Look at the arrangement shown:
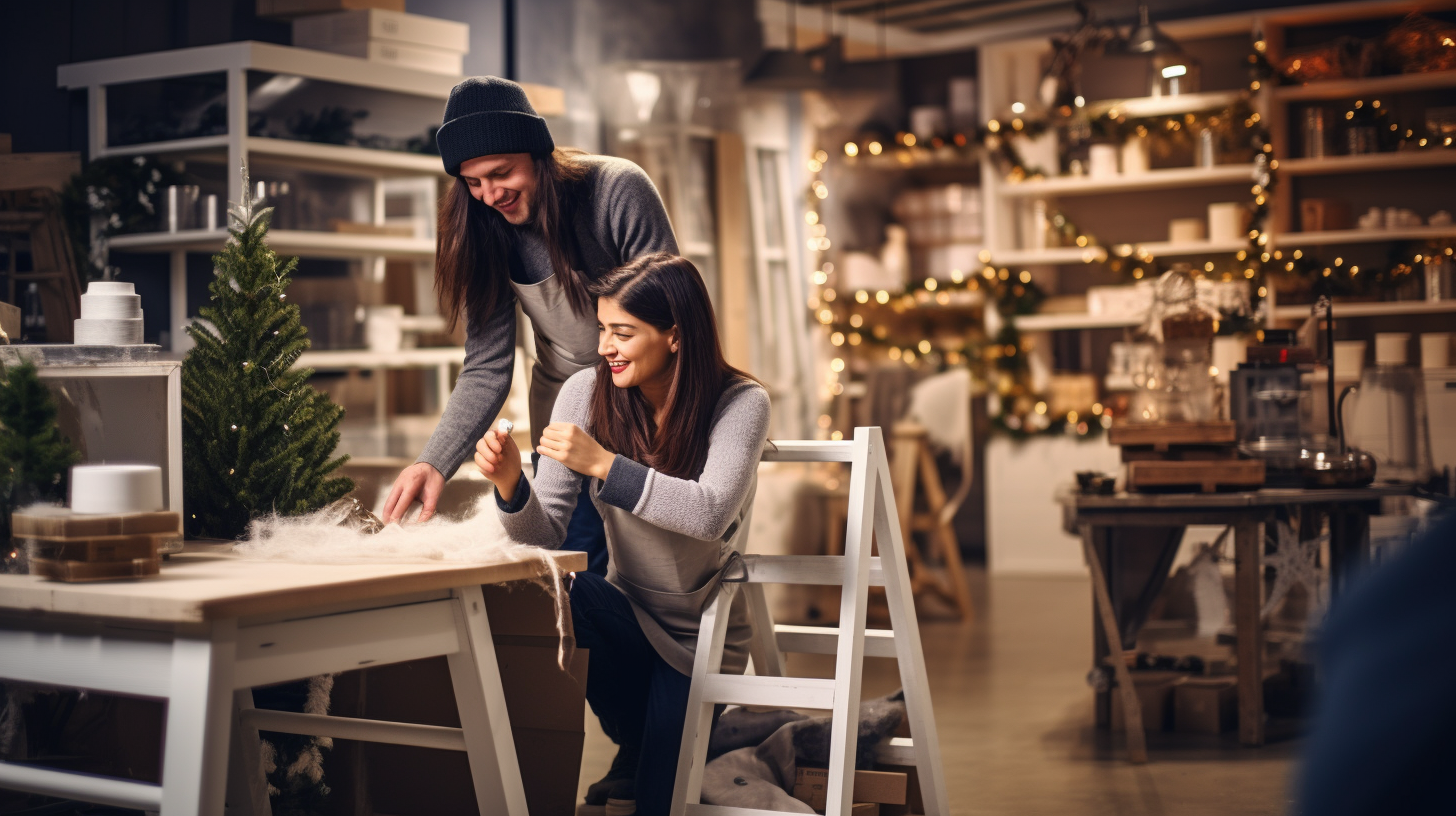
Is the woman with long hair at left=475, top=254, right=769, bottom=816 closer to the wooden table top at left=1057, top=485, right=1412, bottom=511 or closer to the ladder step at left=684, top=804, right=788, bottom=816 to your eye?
the ladder step at left=684, top=804, right=788, bottom=816

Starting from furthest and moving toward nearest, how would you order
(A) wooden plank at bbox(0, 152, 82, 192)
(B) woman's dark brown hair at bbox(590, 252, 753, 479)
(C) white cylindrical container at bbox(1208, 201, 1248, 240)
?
(C) white cylindrical container at bbox(1208, 201, 1248, 240), (A) wooden plank at bbox(0, 152, 82, 192), (B) woman's dark brown hair at bbox(590, 252, 753, 479)

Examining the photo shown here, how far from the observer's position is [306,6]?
4.30 meters

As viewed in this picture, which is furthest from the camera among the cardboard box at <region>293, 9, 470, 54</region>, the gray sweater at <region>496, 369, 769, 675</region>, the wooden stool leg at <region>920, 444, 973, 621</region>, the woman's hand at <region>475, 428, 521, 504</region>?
the wooden stool leg at <region>920, 444, 973, 621</region>

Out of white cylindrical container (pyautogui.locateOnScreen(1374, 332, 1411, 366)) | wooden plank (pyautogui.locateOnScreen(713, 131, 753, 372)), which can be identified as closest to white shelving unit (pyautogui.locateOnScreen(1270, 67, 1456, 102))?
white cylindrical container (pyautogui.locateOnScreen(1374, 332, 1411, 366))

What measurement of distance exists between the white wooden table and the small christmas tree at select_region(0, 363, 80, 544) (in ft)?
0.71

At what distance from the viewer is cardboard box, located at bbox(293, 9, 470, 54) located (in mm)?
4344

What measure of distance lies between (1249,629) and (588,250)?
2267mm

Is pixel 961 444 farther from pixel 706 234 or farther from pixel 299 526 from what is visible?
pixel 299 526

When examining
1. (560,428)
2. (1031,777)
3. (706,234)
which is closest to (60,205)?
(560,428)

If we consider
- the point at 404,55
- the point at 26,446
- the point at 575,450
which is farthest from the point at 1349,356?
the point at 26,446

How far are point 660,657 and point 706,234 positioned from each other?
389 centimetres

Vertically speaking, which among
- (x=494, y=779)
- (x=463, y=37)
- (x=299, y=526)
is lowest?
(x=494, y=779)

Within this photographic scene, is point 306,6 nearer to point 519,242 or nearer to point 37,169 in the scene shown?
point 37,169

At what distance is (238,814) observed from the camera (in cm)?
240
